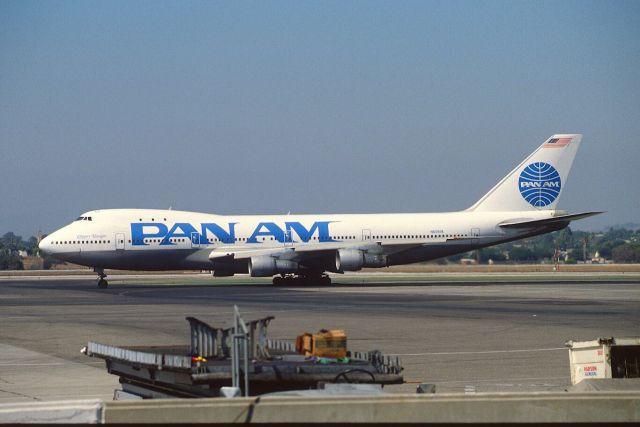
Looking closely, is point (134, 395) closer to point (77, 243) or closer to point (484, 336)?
point (484, 336)

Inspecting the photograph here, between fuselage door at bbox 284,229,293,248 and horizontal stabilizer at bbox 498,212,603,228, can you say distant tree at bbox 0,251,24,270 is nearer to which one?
fuselage door at bbox 284,229,293,248

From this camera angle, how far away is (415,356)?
21.1 meters

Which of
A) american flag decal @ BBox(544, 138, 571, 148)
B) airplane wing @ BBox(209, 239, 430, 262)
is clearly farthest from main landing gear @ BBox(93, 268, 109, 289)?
american flag decal @ BBox(544, 138, 571, 148)

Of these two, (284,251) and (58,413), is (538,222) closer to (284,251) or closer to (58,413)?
(284,251)

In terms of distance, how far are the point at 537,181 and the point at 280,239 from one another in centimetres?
1636

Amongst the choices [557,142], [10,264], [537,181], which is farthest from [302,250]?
[10,264]

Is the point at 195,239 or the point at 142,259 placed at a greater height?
the point at 195,239

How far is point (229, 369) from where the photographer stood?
37.3 ft

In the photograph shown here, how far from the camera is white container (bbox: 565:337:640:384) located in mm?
14711

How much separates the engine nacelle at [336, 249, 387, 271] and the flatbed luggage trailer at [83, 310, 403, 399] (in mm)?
43808

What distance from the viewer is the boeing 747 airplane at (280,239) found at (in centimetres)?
5850

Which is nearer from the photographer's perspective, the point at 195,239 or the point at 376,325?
the point at 376,325

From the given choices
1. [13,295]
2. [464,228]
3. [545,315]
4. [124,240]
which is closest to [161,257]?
[124,240]

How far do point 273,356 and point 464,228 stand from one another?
48621mm
